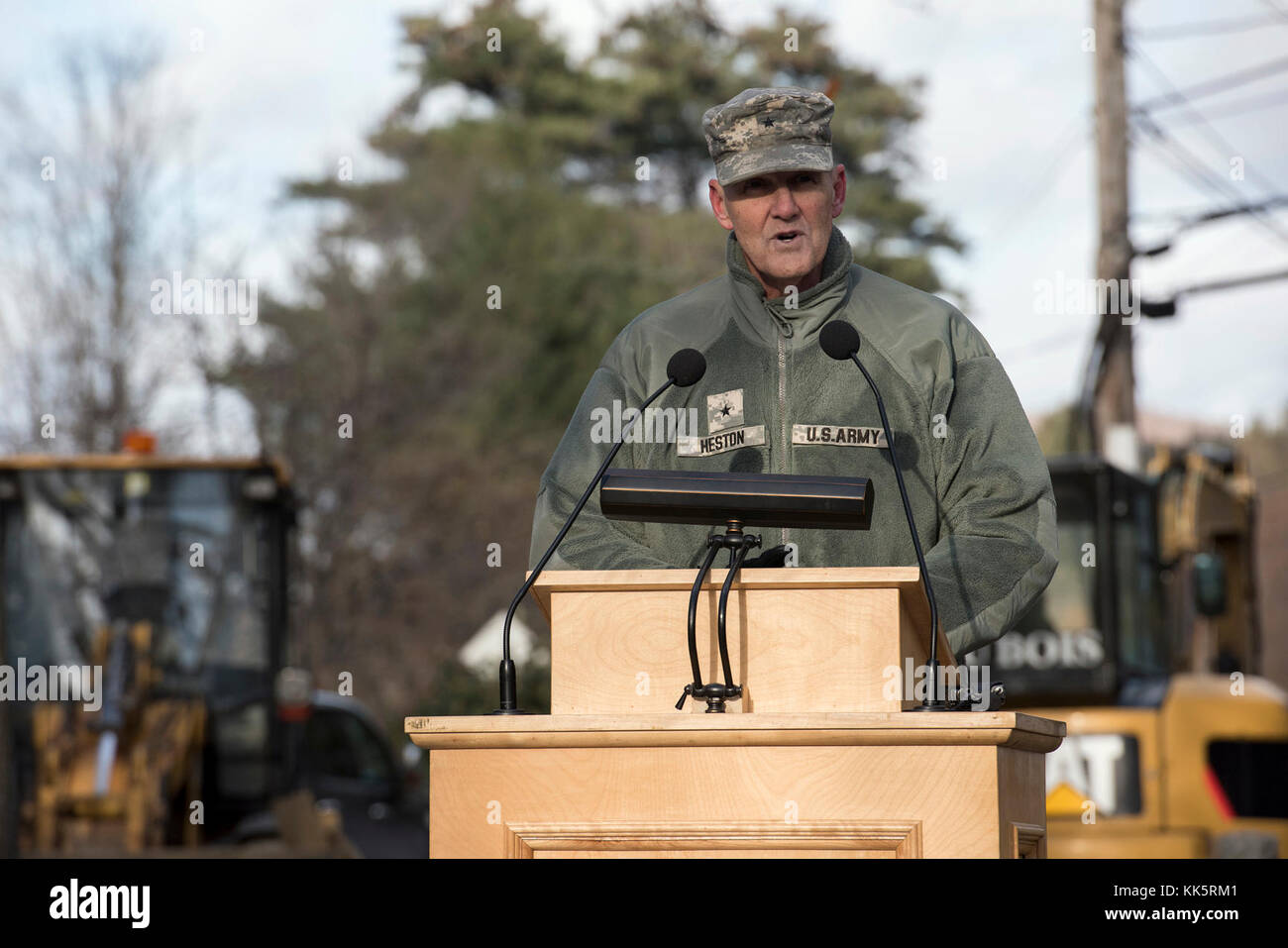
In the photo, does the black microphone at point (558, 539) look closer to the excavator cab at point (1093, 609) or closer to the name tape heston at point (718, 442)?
the name tape heston at point (718, 442)

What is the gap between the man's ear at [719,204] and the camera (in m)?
4.00

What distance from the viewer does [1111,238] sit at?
1709 centimetres

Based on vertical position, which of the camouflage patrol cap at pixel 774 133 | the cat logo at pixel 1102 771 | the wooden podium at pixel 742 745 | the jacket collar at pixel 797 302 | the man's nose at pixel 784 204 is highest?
the camouflage patrol cap at pixel 774 133

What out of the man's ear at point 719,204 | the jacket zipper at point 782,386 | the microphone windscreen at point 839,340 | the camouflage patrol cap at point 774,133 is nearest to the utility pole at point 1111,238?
the man's ear at point 719,204

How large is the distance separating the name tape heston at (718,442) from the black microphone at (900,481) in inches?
15.7

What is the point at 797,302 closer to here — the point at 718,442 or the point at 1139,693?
the point at 718,442

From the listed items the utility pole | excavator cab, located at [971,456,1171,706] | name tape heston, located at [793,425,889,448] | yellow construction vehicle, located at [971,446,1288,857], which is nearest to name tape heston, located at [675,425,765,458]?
name tape heston, located at [793,425,889,448]

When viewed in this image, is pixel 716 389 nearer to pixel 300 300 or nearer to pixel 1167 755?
pixel 1167 755

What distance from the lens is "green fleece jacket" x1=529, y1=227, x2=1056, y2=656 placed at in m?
3.62

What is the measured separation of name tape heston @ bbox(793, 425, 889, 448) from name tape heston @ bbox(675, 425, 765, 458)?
0.10 metres

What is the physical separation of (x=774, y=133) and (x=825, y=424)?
591 millimetres

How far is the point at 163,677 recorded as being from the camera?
38.5 ft

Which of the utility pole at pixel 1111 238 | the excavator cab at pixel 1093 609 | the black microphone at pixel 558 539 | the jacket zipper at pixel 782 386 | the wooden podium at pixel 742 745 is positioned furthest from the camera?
the utility pole at pixel 1111 238
